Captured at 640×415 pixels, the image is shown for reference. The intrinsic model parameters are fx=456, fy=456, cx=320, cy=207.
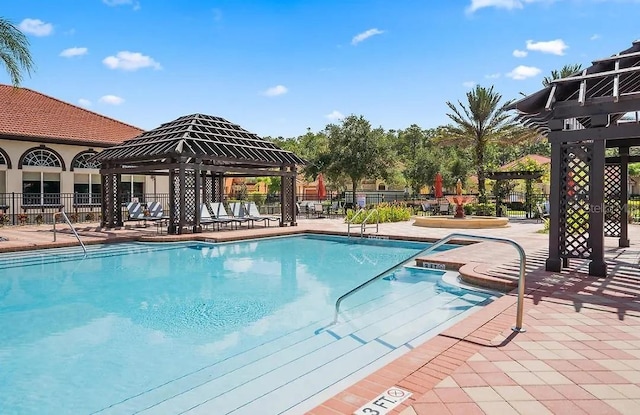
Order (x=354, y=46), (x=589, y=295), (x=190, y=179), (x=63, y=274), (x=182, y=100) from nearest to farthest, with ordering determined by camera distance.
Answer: (x=589, y=295) → (x=63, y=274) → (x=190, y=179) → (x=354, y=46) → (x=182, y=100)

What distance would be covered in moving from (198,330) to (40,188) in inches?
777

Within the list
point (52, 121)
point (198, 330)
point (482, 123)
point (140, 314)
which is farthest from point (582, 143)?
point (52, 121)

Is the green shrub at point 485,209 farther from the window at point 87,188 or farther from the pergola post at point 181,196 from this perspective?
the window at point 87,188

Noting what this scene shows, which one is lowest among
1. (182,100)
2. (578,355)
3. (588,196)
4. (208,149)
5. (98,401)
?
(98,401)

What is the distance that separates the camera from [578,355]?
3938 millimetres

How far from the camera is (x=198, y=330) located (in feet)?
19.7

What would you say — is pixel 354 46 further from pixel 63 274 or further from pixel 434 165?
pixel 434 165

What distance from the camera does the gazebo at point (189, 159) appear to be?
15.3 meters

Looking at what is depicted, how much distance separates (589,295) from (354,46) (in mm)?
16823

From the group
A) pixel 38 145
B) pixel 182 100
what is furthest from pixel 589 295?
pixel 182 100

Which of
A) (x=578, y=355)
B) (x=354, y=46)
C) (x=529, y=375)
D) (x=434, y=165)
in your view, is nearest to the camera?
(x=529, y=375)

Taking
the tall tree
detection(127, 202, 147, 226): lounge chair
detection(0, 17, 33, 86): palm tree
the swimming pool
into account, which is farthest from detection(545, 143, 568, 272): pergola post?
the tall tree

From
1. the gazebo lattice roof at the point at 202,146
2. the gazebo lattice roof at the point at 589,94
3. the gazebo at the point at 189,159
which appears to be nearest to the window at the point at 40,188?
the gazebo at the point at 189,159

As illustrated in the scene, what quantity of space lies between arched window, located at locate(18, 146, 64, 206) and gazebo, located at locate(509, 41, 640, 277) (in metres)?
21.1
